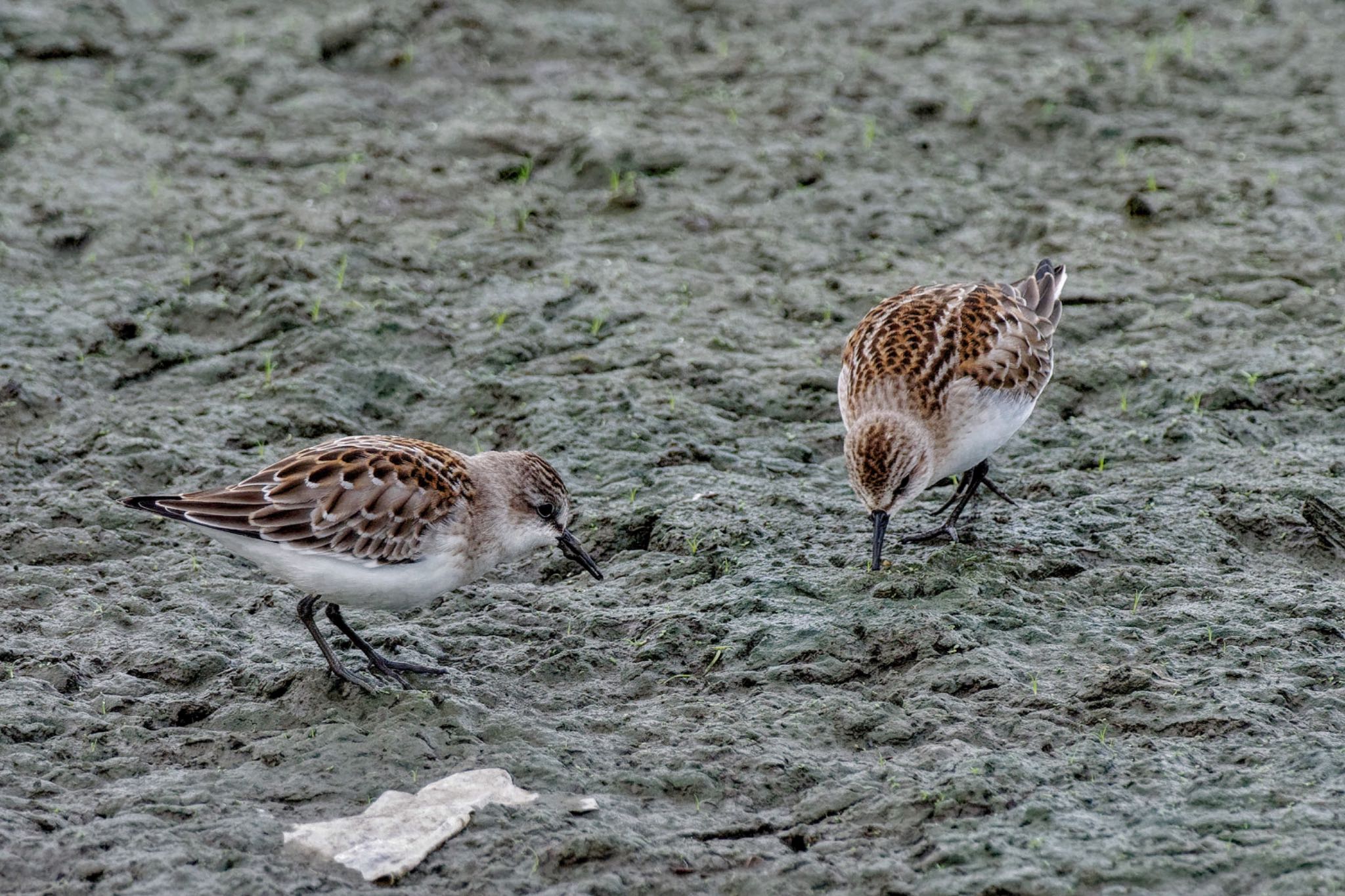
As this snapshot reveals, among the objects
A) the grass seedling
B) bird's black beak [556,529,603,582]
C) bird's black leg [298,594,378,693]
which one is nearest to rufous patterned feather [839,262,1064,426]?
bird's black beak [556,529,603,582]

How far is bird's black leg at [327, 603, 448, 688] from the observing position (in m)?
6.87

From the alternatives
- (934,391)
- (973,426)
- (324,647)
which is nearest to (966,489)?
(973,426)

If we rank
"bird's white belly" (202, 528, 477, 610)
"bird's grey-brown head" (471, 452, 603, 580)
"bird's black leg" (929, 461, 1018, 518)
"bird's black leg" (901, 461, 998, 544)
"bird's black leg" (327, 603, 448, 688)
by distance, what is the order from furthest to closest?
"bird's black leg" (929, 461, 1018, 518)
"bird's black leg" (901, 461, 998, 544)
"bird's grey-brown head" (471, 452, 603, 580)
"bird's black leg" (327, 603, 448, 688)
"bird's white belly" (202, 528, 477, 610)

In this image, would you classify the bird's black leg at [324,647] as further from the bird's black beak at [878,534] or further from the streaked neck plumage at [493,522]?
the bird's black beak at [878,534]

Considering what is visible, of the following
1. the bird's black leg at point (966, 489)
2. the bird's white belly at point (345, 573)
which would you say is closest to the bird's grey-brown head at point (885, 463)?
the bird's black leg at point (966, 489)

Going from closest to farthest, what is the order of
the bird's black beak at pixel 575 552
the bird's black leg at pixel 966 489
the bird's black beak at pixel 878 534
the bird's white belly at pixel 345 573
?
the bird's white belly at pixel 345 573 < the bird's black beak at pixel 575 552 < the bird's black beak at pixel 878 534 < the bird's black leg at pixel 966 489

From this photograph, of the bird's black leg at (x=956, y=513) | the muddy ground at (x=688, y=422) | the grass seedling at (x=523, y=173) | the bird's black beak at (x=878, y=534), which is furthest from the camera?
the grass seedling at (x=523, y=173)

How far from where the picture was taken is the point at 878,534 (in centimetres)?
750

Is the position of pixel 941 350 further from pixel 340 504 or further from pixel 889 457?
pixel 340 504

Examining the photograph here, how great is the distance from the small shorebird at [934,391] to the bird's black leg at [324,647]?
8.13ft

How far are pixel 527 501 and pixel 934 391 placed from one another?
2.10m

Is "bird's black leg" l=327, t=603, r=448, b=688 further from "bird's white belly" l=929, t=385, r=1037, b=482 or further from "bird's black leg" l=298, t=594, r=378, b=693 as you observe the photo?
"bird's white belly" l=929, t=385, r=1037, b=482

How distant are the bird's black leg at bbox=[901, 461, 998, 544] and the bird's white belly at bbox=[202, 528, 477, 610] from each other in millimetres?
2654

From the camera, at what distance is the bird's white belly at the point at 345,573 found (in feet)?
21.6
